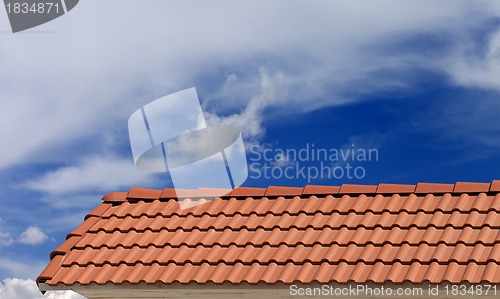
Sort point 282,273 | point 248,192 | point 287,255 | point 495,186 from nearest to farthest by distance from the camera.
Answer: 1. point 282,273
2. point 287,255
3. point 495,186
4. point 248,192

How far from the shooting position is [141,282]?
32.3 ft

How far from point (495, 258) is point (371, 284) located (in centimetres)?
129

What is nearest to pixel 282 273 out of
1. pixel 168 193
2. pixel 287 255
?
pixel 287 255

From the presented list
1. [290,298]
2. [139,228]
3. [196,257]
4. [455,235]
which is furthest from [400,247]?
[139,228]

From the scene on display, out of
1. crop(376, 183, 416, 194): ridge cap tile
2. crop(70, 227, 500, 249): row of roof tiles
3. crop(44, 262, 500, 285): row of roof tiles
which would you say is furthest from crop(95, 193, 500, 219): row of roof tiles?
crop(44, 262, 500, 285): row of roof tiles

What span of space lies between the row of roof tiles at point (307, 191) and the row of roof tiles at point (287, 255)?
136 centimetres

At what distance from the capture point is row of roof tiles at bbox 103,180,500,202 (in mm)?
11031

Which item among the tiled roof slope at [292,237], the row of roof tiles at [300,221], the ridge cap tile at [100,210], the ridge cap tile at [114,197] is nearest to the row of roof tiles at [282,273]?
the tiled roof slope at [292,237]

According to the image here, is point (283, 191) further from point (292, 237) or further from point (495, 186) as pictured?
point (495, 186)

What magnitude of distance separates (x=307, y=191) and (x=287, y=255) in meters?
1.71

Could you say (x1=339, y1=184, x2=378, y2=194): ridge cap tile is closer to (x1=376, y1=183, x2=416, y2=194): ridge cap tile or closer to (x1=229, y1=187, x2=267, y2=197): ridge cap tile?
(x1=376, y1=183, x2=416, y2=194): ridge cap tile

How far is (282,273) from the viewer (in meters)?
9.52

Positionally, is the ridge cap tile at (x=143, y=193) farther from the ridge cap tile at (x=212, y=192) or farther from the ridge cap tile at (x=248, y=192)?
the ridge cap tile at (x=248, y=192)

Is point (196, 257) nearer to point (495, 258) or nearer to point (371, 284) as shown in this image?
point (371, 284)
